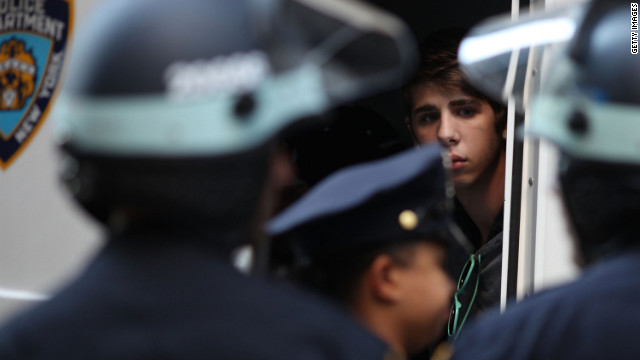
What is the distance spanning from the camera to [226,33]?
1.28 m

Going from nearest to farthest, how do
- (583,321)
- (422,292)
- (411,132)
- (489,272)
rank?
1. (583,321)
2. (422,292)
3. (489,272)
4. (411,132)

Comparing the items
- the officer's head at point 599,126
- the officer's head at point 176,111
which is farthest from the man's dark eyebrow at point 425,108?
the officer's head at point 176,111

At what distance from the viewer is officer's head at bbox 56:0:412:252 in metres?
1.24

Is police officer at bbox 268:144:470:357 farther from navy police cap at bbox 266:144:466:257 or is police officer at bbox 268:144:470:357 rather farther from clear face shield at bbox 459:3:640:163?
clear face shield at bbox 459:3:640:163

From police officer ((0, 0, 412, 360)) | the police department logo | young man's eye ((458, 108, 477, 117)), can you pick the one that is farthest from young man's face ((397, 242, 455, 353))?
the police department logo

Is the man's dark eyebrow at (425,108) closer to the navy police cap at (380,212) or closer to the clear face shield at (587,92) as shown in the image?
the navy police cap at (380,212)

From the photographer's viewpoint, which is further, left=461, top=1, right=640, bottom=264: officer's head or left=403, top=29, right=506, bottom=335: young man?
left=403, top=29, right=506, bottom=335: young man

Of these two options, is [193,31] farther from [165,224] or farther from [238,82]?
[165,224]

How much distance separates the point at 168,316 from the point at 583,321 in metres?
0.66

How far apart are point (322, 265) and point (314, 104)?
25.4 inches

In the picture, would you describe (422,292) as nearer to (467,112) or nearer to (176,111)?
(176,111)

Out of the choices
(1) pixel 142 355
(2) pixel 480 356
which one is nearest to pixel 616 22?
(2) pixel 480 356

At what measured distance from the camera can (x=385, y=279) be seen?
1875 mm

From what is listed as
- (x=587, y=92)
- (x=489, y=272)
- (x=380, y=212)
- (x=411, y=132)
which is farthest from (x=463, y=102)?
(x=587, y=92)
